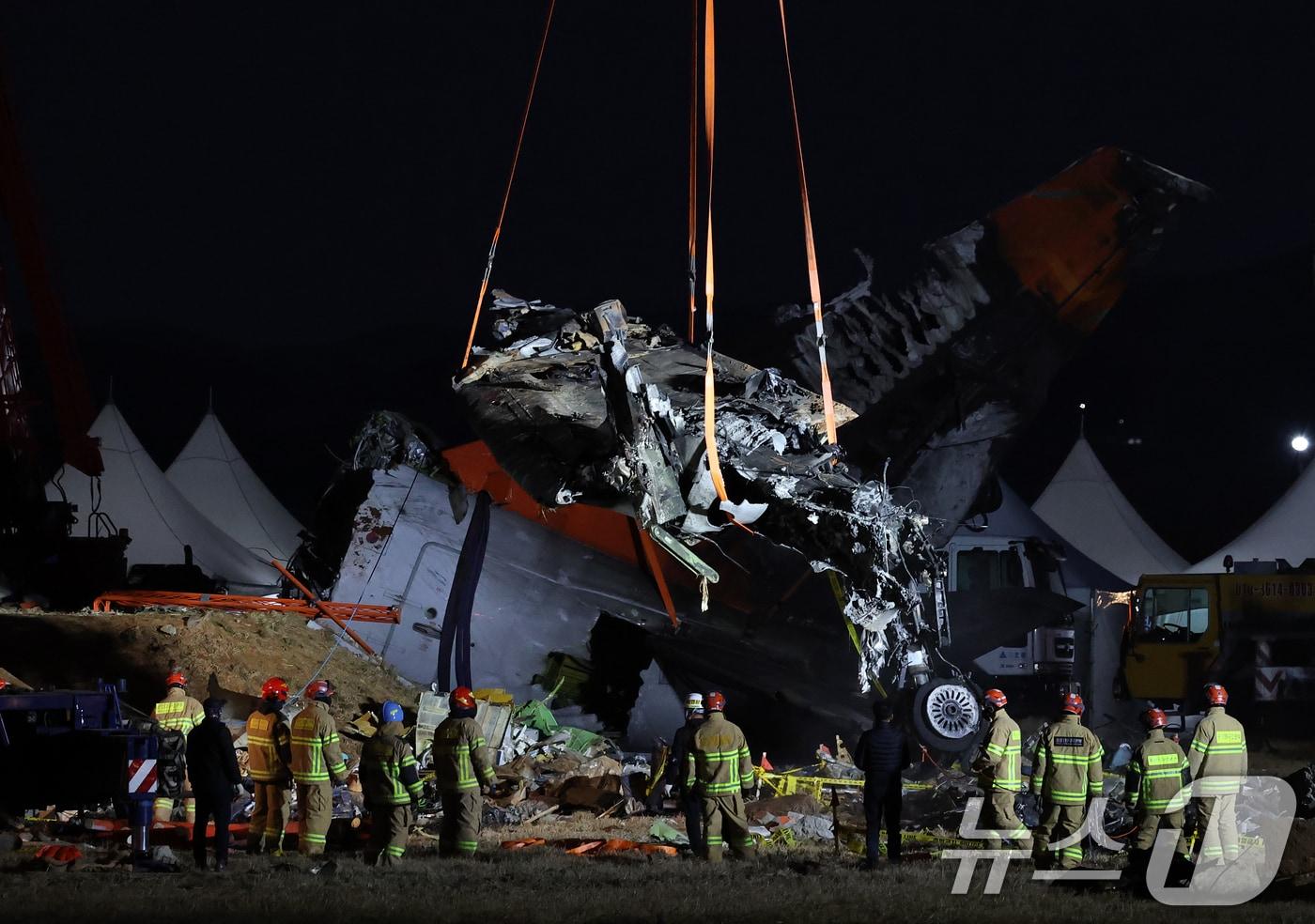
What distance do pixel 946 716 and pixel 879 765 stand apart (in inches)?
210

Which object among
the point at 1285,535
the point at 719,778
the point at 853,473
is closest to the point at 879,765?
the point at 719,778

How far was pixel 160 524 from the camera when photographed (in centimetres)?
2283

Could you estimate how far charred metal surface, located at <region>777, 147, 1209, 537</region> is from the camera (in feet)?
55.9

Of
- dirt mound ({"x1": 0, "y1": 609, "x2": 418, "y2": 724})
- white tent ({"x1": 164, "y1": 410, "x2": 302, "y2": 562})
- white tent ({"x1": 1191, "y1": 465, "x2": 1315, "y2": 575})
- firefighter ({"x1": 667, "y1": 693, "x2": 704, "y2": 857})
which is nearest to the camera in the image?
firefighter ({"x1": 667, "y1": 693, "x2": 704, "y2": 857})

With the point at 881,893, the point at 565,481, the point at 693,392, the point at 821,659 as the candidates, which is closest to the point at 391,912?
the point at 881,893

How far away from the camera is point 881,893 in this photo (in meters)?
8.46

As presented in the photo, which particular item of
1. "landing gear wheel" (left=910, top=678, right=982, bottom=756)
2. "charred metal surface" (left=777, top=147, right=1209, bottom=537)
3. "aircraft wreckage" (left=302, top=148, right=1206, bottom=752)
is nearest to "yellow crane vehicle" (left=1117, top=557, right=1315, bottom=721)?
"aircraft wreckage" (left=302, top=148, right=1206, bottom=752)

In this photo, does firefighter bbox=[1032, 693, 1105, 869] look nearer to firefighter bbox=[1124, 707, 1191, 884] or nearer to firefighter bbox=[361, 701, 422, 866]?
firefighter bbox=[1124, 707, 1191, 884]

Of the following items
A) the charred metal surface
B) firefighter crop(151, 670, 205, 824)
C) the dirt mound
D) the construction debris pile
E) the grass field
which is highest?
the charred metal surface

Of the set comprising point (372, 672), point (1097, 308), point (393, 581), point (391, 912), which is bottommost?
point (391, 912)

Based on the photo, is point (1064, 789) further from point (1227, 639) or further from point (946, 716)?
point (1227, 639)

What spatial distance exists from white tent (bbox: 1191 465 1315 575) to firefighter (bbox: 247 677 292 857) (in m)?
Answer: 17.8

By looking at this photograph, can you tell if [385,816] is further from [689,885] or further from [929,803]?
[929,803]

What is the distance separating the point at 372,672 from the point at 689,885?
925cm
